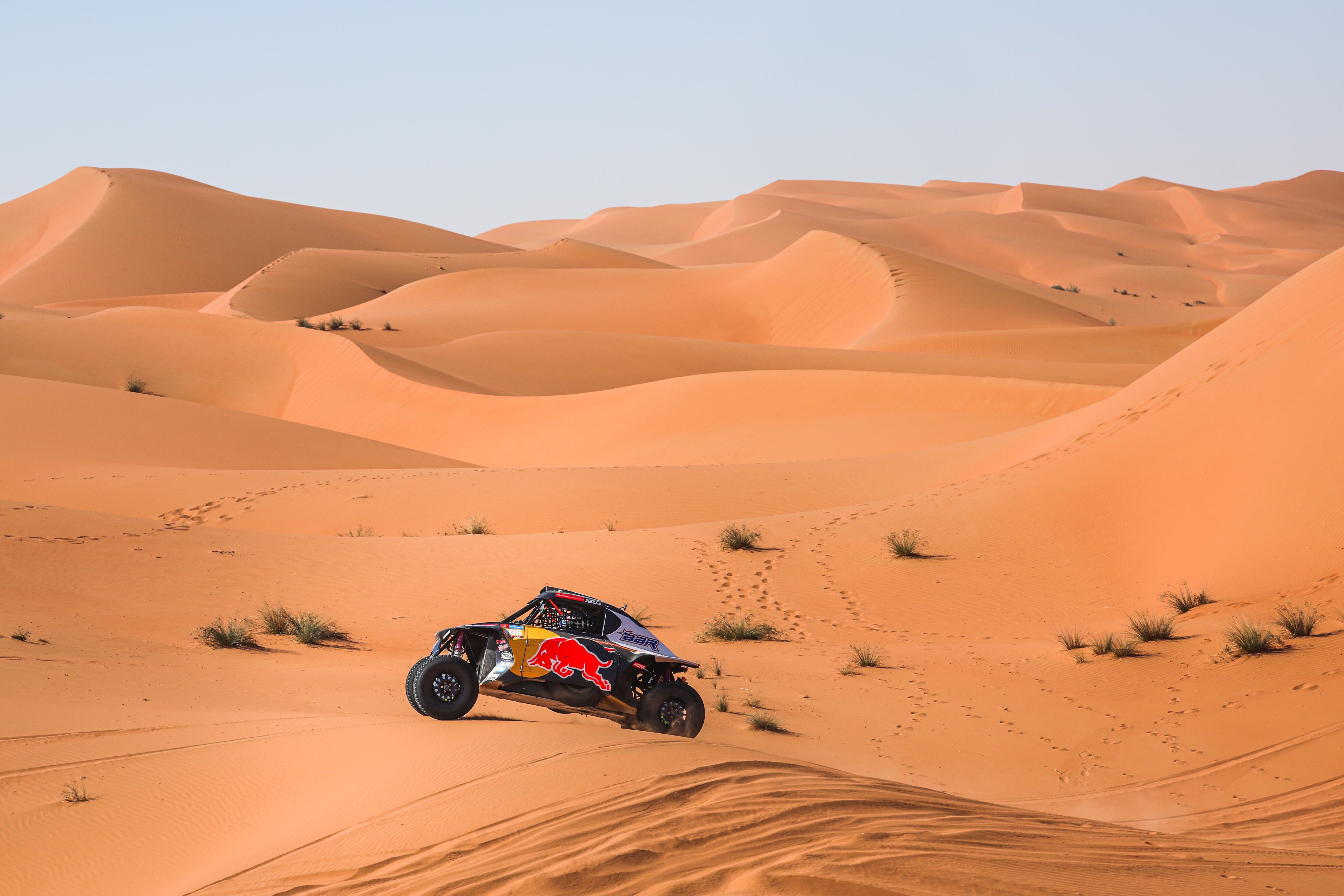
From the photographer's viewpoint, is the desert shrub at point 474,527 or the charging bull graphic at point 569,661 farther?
the desert shrub at point 474,527

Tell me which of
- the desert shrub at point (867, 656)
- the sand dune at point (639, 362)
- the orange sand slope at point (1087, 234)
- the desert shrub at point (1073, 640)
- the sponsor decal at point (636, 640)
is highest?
the orange sand slope at point (1087, 234)

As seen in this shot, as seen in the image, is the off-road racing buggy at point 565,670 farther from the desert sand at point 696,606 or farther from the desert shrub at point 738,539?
the desert shrub at point 738,539

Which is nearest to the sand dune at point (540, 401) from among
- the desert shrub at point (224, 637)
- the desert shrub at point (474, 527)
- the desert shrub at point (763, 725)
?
the desert shrub at point (474, 527)

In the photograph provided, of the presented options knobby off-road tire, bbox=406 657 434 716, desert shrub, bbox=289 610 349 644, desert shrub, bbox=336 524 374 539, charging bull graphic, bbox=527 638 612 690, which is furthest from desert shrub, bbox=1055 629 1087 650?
desert shrub, bbox=336 524 374 539

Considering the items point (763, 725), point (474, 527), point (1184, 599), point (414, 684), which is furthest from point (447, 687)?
point (474, 527)

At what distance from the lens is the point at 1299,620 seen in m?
9.13

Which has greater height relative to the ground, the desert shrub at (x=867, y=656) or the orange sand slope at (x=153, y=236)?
the orange sand slope at (x=153, y=236)

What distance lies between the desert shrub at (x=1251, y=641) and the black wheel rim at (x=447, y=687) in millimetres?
6437

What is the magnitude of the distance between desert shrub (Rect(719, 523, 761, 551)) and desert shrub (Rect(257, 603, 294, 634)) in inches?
216

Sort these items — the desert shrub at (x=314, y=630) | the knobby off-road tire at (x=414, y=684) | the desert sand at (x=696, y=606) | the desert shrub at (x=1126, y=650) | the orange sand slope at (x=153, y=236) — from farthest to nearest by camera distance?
the orange sand slope at (x=153, y=236) → the desert shrub at (x=314, y=630) → the desert shrub at (x=1126, y=650) → the knobby off-road tire at (x=414, y=684) → the desert sand at (x=696, y=606)

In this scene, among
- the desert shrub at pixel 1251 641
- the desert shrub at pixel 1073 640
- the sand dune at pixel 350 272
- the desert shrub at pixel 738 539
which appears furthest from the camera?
the sand dune at pixel 350 272

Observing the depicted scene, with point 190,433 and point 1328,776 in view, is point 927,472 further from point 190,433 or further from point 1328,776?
point 190,433

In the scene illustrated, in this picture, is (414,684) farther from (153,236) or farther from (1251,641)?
(153,236)

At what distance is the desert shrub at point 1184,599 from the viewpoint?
10719 millimetres
